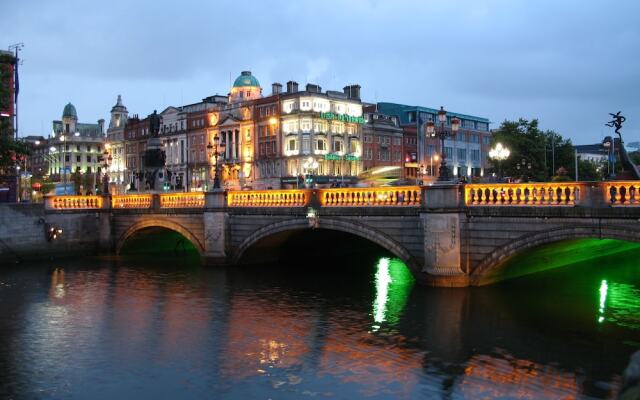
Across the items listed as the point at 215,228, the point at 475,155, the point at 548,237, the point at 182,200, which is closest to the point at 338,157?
the point at 475,155

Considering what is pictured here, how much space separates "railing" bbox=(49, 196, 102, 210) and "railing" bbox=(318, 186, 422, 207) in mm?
23609

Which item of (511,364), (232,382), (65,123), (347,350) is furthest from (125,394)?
(65,123)

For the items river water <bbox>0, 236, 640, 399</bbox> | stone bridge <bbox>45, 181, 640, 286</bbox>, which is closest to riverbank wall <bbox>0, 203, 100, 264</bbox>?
river water <bbox>0, 236, 640, 399</bbox>

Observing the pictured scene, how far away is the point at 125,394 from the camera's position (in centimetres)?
1670

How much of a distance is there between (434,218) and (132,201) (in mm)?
27159

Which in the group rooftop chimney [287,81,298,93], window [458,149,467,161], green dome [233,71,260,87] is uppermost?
green dome [233,71,260,87]

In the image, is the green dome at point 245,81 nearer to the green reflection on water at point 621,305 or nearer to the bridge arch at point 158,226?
the bridge arch at point 158,226

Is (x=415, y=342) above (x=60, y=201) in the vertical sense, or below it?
below

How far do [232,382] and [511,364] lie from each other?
8.16m

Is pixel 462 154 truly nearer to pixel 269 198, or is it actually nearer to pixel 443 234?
pixel 269 198

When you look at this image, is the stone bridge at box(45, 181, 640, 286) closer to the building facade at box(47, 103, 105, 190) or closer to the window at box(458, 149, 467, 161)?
the window at box(458, 149, 467, 161)

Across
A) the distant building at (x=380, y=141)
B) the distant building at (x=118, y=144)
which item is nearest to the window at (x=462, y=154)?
the distant building at (x=380, y=141)

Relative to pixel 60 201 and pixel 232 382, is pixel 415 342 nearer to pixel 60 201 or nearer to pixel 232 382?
pixel 232 382

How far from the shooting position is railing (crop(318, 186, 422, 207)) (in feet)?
98.1
